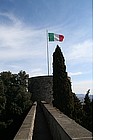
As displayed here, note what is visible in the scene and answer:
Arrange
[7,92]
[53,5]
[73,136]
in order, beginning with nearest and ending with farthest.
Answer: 1. [73,136]
2. [53,5]
3. [7,92]

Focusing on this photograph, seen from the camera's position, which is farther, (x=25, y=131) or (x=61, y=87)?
(x=61, y=87)

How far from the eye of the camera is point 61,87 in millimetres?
8906

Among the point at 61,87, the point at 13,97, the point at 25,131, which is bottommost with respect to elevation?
the point at 13,97

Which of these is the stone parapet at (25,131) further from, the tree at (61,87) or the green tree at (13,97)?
the green tree at (13,97)

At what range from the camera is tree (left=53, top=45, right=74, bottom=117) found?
8.48 metres

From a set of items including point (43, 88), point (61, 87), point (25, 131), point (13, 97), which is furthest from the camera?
point (43, 88)

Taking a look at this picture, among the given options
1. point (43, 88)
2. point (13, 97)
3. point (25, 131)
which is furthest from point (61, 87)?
point (25, 131)

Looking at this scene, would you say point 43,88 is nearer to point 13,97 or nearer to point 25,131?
point 13,97

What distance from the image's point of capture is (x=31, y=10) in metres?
1.81

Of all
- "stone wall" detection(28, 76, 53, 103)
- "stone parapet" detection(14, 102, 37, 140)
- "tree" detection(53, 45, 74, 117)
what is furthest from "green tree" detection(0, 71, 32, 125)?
"stone parapet" detection(14, 102, 37, 140)
